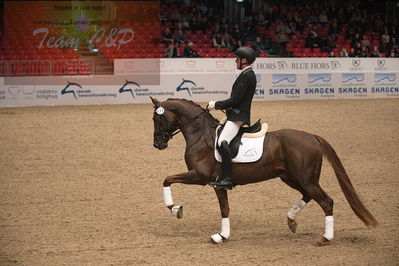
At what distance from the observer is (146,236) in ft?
25.2

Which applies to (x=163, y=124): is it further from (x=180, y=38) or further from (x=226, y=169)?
(x=180, y=38)

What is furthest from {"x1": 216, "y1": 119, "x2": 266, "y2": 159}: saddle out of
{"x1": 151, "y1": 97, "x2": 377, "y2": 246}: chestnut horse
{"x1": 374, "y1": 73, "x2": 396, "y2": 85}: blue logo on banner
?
{"x1": 374, "y1": 73, "x2": 396, "y2": 85}: blue logo on banner

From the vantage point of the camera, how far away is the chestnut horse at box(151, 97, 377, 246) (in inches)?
288

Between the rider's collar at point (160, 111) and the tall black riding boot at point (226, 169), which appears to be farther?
the rider's collar at point (160, 111)

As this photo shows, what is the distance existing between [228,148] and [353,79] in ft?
60.7

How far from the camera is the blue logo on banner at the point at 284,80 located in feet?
77.8

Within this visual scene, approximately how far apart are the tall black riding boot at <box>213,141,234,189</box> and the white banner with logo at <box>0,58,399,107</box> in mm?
15085

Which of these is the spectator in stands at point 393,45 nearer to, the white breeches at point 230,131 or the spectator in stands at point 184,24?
the spectator in stands at point 184,24

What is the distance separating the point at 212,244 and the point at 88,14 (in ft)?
68.3

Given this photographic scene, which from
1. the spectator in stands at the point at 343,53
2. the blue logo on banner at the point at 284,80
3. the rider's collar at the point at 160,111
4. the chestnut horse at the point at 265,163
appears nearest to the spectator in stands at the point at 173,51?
the blue logo on banner at the point at 284,80

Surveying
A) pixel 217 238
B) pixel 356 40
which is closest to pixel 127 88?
pixel 356 40

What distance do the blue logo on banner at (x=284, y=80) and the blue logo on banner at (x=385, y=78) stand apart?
3689 mm

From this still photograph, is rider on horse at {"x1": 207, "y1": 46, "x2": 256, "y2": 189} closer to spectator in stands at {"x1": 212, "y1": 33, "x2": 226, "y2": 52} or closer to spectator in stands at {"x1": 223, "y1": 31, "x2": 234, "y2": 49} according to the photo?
spectator in stands at {"x1": 212, "y1": 33, "x2": 226, "y2": 52}

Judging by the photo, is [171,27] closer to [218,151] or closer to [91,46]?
[91,46]
